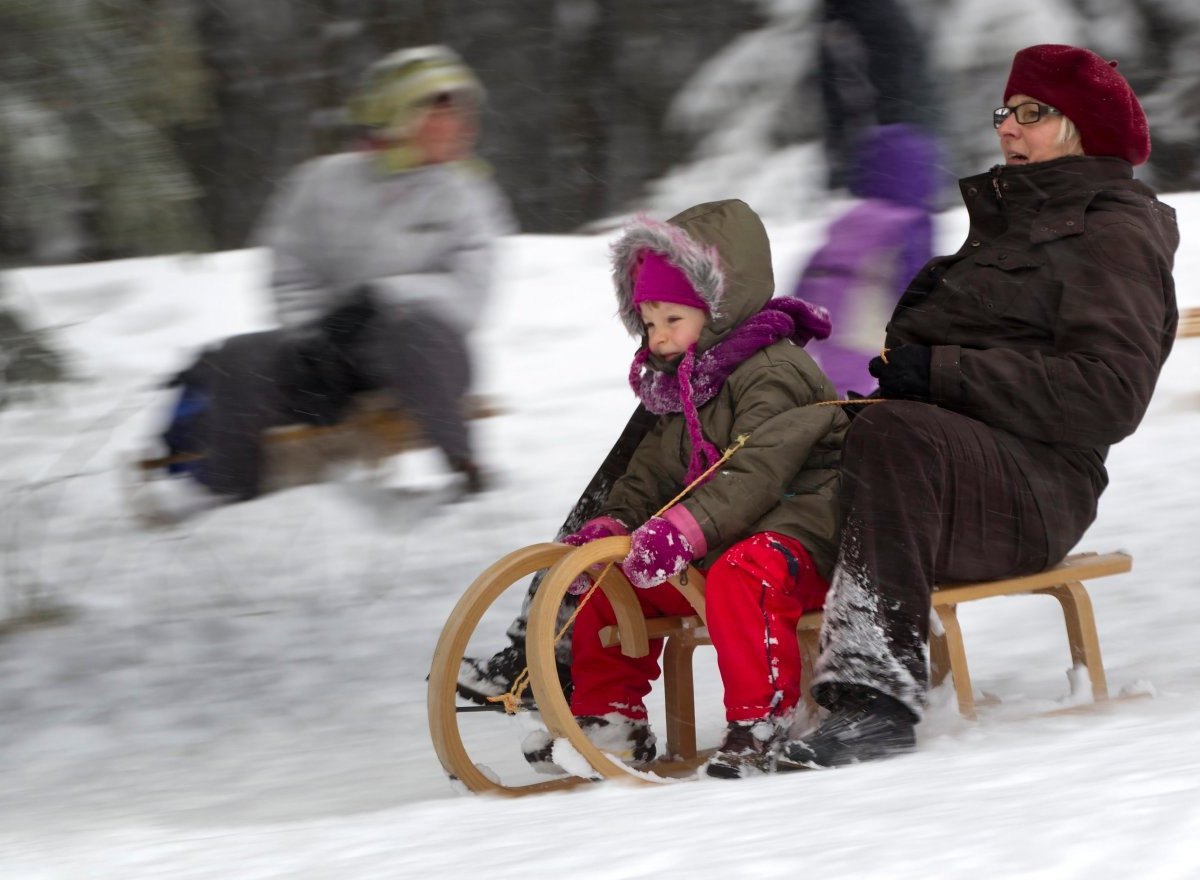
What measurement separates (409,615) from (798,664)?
6.54ft

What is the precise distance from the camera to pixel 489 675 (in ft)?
11.0

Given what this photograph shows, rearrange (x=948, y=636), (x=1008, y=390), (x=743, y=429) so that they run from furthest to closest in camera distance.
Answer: (x=948, y=636), (x=743, y=429), (x=1008, y=390)

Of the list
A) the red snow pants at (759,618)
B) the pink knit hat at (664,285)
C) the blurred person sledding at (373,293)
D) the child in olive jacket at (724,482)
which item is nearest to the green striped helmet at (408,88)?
the blurred person sledding at (373,293)

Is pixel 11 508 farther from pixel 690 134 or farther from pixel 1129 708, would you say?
pixel 690 134

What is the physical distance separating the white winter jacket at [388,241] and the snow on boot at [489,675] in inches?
62.0

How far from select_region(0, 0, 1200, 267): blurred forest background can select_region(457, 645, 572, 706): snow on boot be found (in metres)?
2.51

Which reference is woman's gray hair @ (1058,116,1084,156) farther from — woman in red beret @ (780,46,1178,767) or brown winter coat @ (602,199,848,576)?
brown winter coat @ (602,199,848,576)

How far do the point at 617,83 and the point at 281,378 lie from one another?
5253mm

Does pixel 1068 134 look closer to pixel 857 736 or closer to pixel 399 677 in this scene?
pixel 857 736

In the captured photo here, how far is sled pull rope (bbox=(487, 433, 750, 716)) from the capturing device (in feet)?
10.3

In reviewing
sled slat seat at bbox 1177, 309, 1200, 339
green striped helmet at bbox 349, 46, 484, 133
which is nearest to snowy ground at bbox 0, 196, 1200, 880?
sled slat seat at bbox 1177, 309, 1200, 339

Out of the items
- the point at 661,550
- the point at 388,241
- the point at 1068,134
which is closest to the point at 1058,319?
the point at 1068,134

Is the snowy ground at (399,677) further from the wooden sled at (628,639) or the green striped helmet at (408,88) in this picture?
the green striped helmet at (408,88)

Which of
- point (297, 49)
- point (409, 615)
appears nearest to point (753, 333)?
point (409, 615)
